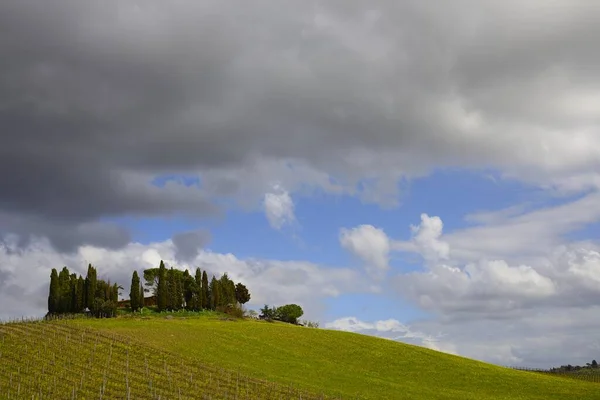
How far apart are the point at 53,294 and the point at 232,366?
199ft

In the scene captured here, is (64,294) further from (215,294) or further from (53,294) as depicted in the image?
(215,294)

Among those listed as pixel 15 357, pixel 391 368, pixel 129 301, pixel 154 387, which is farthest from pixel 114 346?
pixel 129 301

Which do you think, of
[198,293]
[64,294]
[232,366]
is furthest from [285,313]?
[232,366]

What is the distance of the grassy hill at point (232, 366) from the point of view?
197ft

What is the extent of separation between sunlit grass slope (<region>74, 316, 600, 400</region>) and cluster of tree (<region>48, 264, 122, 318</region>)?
64.0 feet

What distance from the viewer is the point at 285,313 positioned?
5994 inches

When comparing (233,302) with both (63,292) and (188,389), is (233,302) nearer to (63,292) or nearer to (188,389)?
(63,292)

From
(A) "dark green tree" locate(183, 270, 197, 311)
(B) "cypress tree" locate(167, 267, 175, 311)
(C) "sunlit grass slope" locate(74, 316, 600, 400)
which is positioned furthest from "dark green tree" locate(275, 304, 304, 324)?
(C) "sunlit grass slope" locate(74, 316, 600, 400)


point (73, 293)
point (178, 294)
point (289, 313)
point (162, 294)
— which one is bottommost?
point (289, 313)

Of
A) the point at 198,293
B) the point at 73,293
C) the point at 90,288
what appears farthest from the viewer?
the point at 198,293

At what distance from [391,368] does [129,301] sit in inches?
2657

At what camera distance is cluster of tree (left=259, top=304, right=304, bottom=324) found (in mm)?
151375

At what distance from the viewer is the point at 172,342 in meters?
81.8

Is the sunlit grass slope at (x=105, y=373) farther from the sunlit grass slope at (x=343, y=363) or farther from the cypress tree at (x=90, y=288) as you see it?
the cypress tree at (x=90, y=288)
